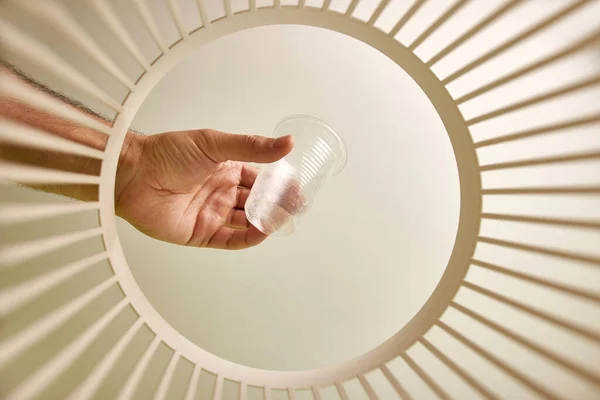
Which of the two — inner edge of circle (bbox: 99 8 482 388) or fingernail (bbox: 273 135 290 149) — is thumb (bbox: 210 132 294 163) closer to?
fingernail (bbox: 273 135 290 149)

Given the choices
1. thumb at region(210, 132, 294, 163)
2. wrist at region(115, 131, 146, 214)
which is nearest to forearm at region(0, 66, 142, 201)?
wrist at region(115, 131, 146, 214)

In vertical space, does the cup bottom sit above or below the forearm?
above

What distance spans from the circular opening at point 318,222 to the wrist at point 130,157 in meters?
0.15

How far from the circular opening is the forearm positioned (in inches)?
9.0

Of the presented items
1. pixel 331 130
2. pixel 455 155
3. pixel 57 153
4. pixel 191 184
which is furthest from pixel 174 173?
pixel 455 155

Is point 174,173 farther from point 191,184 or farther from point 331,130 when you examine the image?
point 331,130

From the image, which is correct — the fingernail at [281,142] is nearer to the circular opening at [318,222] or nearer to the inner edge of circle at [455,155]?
the inner edge of circle at [455,155]

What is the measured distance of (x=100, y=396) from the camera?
29.2 inches

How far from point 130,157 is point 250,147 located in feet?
0.71

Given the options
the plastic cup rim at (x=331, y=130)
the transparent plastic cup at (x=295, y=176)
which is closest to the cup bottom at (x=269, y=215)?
the transparent plastic cup at (x=295, y=176)

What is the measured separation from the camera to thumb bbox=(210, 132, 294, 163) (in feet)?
1.80

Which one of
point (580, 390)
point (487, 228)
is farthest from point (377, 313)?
point (580, 390)

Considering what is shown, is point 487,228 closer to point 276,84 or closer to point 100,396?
point 276,84

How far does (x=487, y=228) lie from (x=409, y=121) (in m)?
0.26
